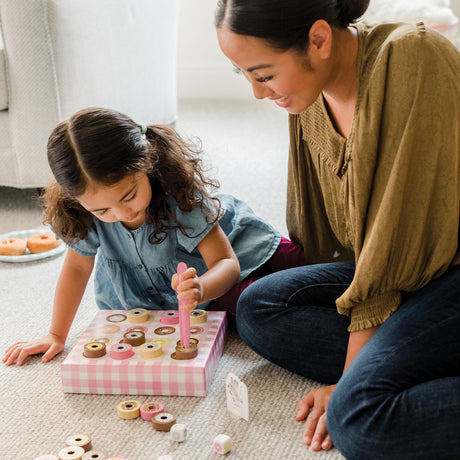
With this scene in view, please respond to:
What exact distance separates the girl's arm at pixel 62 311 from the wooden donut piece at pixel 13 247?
0.49m

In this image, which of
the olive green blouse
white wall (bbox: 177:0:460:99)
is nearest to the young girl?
the olive green blouse

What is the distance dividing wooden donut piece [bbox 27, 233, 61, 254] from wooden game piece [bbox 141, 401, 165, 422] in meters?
0.79

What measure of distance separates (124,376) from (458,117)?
0.67 metres

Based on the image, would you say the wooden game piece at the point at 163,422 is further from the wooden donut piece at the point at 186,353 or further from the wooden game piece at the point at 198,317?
the wooden game piece at the point at 198,317

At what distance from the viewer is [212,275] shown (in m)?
1.25

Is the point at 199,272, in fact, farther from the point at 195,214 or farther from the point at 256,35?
the point at 256,35

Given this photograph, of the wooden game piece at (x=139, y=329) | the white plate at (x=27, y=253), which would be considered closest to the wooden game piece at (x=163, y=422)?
the wooden game piece at (x=139, y=329)

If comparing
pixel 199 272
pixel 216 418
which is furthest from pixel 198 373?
pixel 199 272

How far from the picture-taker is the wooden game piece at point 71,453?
3.23ft

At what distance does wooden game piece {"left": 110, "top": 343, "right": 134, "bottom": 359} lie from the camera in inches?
A: 46.5

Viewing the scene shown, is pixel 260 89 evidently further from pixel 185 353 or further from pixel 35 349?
pixel 35 349

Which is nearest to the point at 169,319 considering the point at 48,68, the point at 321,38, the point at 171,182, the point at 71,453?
the point at 171,182

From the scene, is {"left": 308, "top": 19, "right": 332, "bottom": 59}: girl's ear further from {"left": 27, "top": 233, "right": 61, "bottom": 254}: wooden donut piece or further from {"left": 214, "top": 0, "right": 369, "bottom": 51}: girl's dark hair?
{"left": 27, "top": 233, "right": 61, "bottom": 254}: wooden donut piece

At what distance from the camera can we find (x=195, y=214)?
1.31 m
